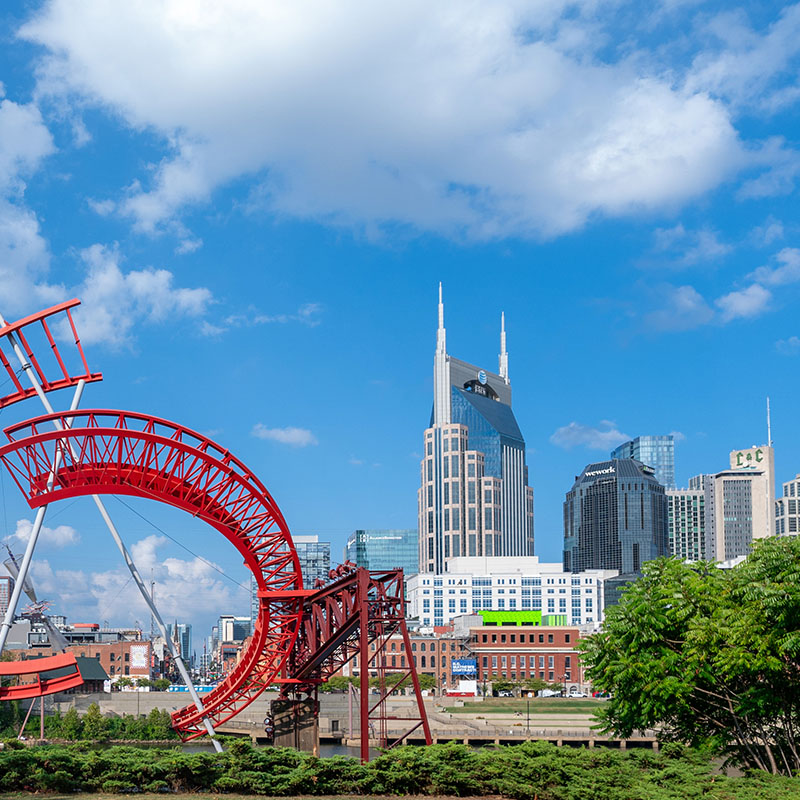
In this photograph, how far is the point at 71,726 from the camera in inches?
3228

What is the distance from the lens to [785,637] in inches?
1266

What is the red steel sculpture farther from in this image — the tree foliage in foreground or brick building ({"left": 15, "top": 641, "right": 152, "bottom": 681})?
brick building ({"left": 15, "top": 641, "right": 152, "bottom": 681})

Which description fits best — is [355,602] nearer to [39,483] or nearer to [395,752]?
[39,483]

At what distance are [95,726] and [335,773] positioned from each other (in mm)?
57626

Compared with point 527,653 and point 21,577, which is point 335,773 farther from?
point 527,653

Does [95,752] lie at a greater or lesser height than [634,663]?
lesser

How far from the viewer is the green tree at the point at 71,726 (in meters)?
81.2

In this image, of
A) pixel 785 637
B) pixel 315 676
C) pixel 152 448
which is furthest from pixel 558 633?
pixel 785 637

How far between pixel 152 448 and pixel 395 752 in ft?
67.0

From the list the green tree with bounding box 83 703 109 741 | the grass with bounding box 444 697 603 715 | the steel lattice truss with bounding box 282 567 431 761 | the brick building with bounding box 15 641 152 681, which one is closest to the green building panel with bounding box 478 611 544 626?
the grass with bounding box 444 697 603 715

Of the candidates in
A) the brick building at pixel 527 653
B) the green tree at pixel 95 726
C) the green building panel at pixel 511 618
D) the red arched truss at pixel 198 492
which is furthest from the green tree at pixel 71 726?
the green building panel at pixel 511 618

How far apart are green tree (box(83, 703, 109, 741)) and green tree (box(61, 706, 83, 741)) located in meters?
0.45

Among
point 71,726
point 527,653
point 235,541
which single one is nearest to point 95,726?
point 71,726

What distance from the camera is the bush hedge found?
30.5 meters
